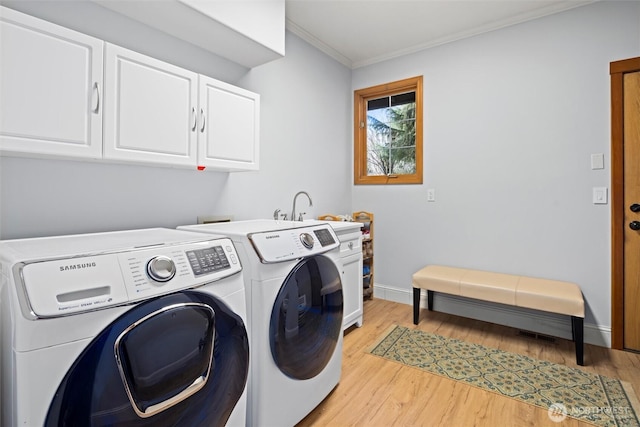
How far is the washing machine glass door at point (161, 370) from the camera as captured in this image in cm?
81

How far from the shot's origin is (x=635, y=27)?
7.32 ft

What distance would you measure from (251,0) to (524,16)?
219cm

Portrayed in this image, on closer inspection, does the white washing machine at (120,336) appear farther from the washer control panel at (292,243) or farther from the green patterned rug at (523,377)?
the green patterned rug at (523,377)

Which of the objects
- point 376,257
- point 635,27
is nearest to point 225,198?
point 376,257

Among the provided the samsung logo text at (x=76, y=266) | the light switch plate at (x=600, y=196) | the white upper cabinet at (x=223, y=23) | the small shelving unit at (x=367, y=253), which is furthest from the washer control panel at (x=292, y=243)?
the light switch plate at (x=600, y=196)

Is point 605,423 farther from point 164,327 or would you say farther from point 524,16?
point 524,16

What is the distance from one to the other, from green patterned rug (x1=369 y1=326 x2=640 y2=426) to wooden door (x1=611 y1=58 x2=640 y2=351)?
62 cm

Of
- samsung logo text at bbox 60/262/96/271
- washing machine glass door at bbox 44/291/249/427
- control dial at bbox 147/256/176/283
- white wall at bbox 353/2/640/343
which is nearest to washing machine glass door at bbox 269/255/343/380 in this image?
washing machine glass door at bbox 44/291/249/427

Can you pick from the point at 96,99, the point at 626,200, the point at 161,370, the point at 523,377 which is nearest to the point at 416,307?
the point at 523,377

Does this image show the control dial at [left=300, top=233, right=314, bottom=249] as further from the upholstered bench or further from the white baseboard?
the white baseboard

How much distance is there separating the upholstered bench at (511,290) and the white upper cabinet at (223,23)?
6.88 feet

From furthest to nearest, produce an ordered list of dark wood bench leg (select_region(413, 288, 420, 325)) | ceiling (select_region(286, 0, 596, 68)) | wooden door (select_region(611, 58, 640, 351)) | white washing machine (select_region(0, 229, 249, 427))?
dark wood bench leg (select_region(413, 288, 420, 325)), ceiling (select_region(286, 0, 596, 68)), wooden door (select_region(611, 58, 640, 351)), white washing machine (select_region(0, 229, 249, 427))

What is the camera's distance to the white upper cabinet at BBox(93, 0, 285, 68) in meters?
1.60

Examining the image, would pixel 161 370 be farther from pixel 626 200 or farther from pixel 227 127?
pixel 626 200
